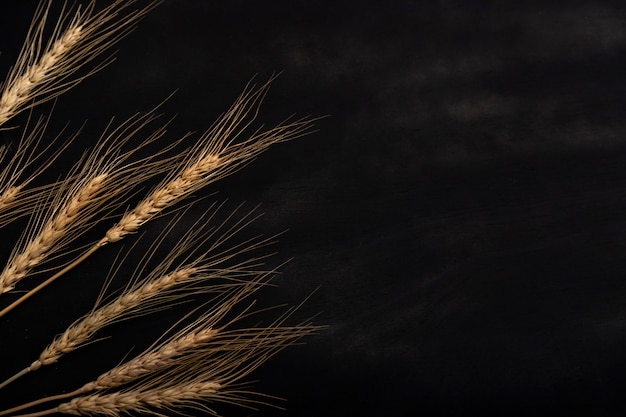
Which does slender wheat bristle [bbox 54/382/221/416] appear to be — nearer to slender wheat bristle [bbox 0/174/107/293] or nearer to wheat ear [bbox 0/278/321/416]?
wheat ear [bbox 0/278/321/416]

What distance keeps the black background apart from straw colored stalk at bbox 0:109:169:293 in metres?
0.05

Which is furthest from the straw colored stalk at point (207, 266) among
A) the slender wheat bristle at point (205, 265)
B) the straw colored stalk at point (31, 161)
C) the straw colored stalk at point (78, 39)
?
the straw colored stalk at point (78, 39)

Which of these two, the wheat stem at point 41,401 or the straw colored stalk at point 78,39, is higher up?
the straw colored stalk at point 78,39

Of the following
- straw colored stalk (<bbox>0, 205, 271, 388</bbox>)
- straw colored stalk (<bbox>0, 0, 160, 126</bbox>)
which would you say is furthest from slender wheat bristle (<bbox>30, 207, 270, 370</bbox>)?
straw colored stalk (<bbox>0, 0, 160, 126</bbox>)

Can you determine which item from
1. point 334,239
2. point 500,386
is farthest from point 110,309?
point 500,386

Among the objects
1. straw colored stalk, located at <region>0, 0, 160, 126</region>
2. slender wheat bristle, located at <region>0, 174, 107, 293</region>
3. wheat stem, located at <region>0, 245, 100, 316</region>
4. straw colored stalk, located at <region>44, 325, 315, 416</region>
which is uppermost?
straw colored stalk, located at <region>0, 0, 160, 126</region>

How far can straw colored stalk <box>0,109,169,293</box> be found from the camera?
149cm

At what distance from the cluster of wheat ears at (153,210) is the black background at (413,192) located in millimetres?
33

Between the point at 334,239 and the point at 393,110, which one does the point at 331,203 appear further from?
the point at 393,110

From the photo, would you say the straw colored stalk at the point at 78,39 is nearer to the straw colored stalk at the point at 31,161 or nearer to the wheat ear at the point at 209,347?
the straw colored stalk at the point at 31,161

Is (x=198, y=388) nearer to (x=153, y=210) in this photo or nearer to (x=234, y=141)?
(x=153, y=210)

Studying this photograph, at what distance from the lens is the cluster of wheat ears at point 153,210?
61.9 inches

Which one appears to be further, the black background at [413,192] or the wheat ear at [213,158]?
the black background at [413,192]

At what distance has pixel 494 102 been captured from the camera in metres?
1.79
